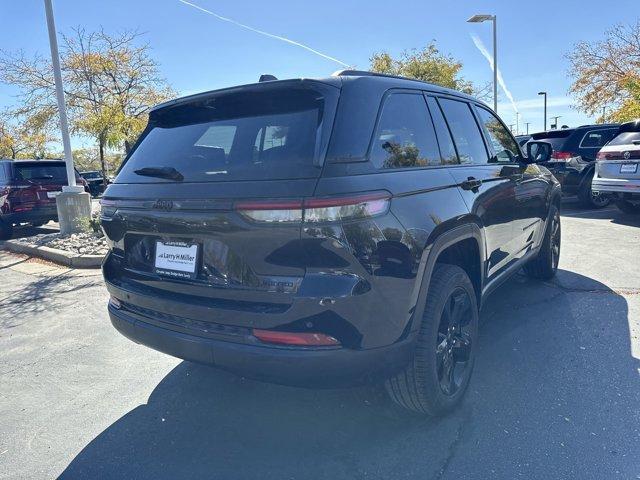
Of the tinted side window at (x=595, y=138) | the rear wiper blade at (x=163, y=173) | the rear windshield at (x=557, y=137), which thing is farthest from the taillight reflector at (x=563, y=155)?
the rear wiper blade at (x=163, y=173)

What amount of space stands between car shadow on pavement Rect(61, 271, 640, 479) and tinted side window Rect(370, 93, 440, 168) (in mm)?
1436

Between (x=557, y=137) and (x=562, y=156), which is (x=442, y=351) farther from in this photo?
(x=557, y=137)

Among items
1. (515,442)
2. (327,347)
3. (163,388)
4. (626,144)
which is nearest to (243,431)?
(163,388)

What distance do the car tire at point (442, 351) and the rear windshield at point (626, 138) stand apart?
23.8 feet

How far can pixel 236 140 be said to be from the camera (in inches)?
90.6

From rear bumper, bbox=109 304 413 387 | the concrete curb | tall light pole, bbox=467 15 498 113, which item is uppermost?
tall light pole, bbox=467 15 498 113

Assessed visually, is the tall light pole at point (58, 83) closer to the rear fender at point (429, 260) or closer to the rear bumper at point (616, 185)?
the rear fender at point (429, 260)

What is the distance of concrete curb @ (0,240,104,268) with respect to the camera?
647 centimetres

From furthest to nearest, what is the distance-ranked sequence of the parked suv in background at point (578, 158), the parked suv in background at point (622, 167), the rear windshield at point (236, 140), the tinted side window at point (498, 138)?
the parked suv in background at point (578, 158)
the parked suv in background at point (622, 167)
the tinted side window at point (498, 138)
the rear windshield at point (236, 140)

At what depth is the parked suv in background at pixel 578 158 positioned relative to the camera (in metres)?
10.2

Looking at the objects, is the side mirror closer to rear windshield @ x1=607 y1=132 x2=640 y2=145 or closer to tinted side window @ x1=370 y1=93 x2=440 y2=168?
tinted side window @ x1=370 y1=93 x2=440 y2=168

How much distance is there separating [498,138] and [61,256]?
6.04 meters

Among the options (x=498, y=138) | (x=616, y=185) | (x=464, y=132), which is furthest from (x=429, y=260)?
(x=616, y=185)

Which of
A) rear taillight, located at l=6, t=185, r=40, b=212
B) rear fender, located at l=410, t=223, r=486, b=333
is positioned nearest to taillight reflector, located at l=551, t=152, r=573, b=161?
rear fender, located at l=410, t=223, r=486, b=333
